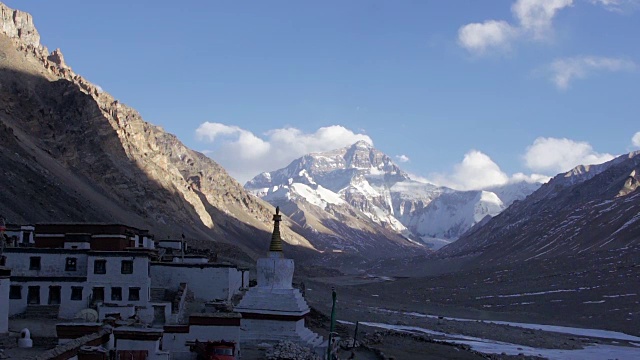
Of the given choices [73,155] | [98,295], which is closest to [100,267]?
[98,295]

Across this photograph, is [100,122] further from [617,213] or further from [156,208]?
[617,213]

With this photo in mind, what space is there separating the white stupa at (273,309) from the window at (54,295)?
6.35 m

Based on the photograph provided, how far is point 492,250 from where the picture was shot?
156000 millimetres

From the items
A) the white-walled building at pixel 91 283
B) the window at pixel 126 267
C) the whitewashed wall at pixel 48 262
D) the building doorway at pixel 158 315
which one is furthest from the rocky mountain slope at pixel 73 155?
the building doorway at pixel 158 315

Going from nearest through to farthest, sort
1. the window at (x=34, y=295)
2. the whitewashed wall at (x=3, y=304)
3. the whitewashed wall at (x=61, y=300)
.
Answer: the whitewashed wall at (x=3, y=304)
the whitewashed wall at (x=61, y=300)
the window at (x=34, y=295)

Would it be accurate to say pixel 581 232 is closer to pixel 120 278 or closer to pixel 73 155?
pixel 73 155

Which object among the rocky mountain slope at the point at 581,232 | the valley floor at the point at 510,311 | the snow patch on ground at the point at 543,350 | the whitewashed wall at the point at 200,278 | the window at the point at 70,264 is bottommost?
the snow patch on ground at the point at 543,350

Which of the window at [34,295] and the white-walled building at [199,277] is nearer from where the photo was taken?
the window at [34,295]

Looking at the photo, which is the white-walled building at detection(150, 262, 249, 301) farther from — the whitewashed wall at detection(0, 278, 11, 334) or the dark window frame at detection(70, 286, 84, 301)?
the whitewashed wall at detection(0, 278, 11, 334)

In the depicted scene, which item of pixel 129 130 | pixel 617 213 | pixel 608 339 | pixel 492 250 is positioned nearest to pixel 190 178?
pixel 129 130

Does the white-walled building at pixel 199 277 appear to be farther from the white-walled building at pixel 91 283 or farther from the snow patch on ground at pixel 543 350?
the snow patch on ground at pixel 543 350

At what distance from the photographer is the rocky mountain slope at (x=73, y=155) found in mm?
82062

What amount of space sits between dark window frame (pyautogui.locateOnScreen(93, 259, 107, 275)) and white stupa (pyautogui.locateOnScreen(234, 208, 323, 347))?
5118 millimetres

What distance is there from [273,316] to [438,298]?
6662 cm
